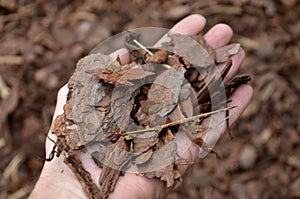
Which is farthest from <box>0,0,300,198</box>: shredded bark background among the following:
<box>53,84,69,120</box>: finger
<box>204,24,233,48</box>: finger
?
<box>53,84,69,120</box>: finger

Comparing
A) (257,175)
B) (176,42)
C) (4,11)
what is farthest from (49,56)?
(257,175)

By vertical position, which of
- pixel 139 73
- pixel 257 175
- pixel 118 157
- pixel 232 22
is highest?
pixel 139 73

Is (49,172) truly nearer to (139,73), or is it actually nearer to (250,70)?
(139,73)

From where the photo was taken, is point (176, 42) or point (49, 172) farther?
point (176, 42)

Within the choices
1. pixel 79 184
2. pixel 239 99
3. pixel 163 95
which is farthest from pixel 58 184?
pixel 239 99

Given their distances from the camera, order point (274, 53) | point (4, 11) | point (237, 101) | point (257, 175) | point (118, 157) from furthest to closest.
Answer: point (4, 11) < point (274, 53) < point (257, 175) < point (237, 101) < point (118, 157)

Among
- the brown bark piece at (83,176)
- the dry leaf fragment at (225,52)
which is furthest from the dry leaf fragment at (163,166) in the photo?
the dry leaf fragment at (225,52)

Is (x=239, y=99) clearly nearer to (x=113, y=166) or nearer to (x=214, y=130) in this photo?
(x=214, y=130)
